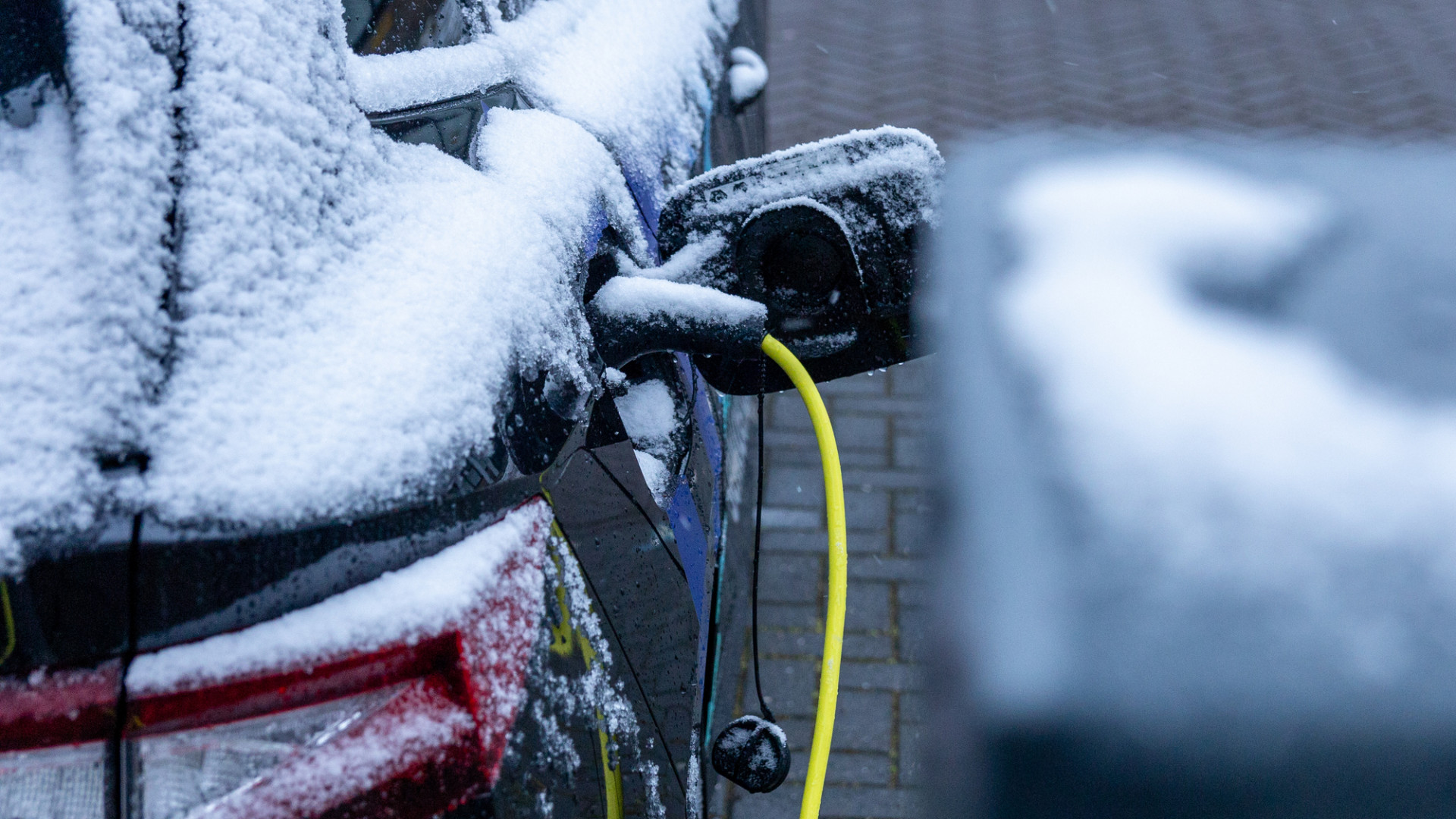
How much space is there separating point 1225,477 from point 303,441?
30.5 inches

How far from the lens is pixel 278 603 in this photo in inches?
40.4

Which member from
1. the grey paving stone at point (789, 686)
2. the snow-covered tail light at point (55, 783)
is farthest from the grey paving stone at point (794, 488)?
the snow-covered tail light at point (55, 783)

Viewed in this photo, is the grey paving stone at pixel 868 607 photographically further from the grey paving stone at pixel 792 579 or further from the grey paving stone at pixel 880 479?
the grey paving stone at pixel 880 479

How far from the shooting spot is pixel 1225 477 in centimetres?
56

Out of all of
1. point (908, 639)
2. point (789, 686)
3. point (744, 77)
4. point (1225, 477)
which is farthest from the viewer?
point (908, 639)

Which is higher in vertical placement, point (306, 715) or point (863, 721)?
point (306, 715)

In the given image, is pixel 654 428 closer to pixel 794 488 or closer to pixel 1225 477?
pixel 1225 477

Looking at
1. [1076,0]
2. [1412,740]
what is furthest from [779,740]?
[1076,0]

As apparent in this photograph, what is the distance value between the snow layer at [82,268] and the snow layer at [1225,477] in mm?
770

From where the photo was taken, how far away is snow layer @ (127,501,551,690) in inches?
39.1

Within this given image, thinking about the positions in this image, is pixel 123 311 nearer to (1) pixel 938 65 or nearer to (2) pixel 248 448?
(2) pixel 248 448

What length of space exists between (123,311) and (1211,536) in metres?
0.91

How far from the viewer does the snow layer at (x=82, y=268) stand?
3.24ft

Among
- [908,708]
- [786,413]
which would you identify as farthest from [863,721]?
[786,413]
